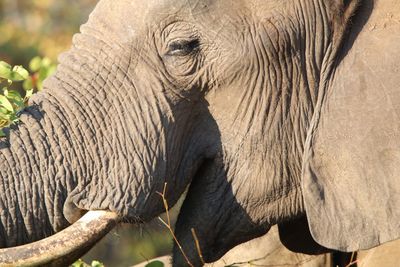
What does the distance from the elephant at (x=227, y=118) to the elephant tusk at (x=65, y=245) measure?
0.01 meters

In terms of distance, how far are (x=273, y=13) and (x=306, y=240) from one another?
112 cm

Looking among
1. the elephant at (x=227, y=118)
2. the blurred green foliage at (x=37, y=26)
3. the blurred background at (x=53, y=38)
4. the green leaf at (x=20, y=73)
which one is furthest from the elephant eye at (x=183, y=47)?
the blurred green foliage at (x=37, y=26)

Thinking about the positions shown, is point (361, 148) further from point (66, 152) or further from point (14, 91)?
point (14, 91)

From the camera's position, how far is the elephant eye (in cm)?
548

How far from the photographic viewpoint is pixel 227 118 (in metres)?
5.53

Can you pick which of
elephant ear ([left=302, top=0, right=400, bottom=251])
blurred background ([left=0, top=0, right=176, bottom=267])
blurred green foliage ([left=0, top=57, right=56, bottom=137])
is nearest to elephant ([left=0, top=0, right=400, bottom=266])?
elephant ear ([left=302, top=0, right=400, bottom=251])

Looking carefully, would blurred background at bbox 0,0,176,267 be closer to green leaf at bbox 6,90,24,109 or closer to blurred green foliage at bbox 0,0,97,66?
blurred green foliage at bbox 0,0,97,66

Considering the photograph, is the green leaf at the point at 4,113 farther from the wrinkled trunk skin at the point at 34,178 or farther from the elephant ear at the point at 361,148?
the elephant ear at the point at 361,148

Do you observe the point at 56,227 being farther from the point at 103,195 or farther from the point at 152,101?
the point at 152,101

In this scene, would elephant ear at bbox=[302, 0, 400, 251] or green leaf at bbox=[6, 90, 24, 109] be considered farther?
green leaf at bbox=[6, 90, 24, 109]

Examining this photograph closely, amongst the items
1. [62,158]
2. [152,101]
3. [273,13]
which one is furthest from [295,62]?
[62,158]

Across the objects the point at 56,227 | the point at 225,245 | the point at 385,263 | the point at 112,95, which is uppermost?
the point at 112,95

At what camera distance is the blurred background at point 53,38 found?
11766 millimetres

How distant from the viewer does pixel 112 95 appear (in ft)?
17.8
